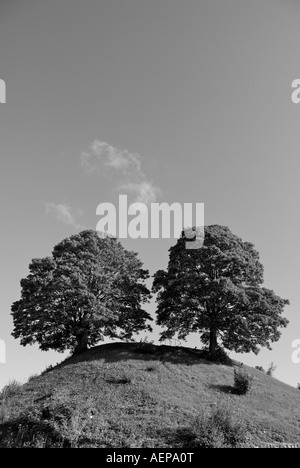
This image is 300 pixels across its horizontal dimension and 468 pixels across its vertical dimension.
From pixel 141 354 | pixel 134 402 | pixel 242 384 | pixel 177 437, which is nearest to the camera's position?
pixel 177 437

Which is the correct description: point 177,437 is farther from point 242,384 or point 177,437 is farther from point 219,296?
point 219,296

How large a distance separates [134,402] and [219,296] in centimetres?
1323

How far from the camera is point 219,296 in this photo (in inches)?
1184

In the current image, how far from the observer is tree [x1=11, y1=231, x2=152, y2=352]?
30969mm

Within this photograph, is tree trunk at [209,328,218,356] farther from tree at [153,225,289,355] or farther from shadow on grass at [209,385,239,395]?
shadow on grass at [209,385,239,395]

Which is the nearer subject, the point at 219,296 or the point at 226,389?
the point at 226,389

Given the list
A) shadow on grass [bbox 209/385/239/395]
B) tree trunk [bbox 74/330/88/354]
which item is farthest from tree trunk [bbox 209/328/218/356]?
tree trunk [bbox 74/330/88/354]

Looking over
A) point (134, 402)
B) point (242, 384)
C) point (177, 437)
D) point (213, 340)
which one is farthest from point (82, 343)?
point (177, 437)

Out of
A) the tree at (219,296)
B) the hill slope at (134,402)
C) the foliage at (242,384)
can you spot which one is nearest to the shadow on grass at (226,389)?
the hill slope at (134,402)

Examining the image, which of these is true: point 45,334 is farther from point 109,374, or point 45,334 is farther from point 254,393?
point 254,393

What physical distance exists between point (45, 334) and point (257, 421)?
70.6 feet

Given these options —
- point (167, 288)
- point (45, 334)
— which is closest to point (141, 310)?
point (167, 288)

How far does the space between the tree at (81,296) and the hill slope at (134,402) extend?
3596mm

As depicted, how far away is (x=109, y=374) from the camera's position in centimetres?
2388
